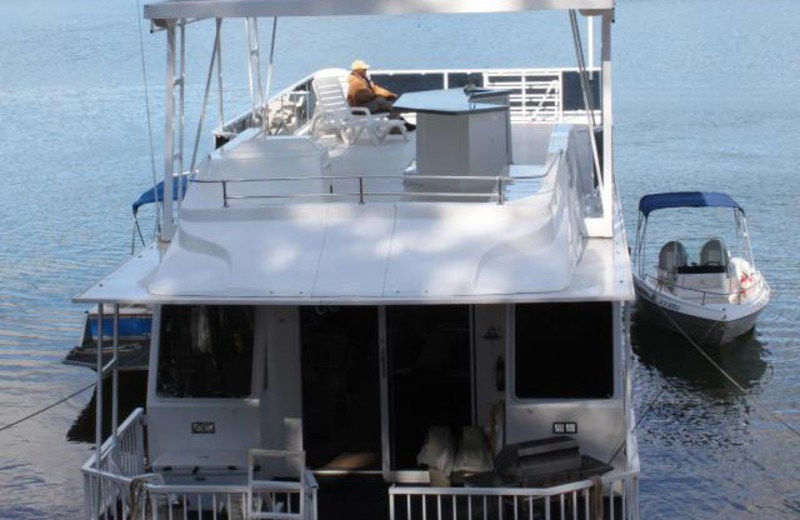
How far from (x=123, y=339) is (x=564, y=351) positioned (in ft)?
36.5

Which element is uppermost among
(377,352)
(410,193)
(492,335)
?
(410,193)

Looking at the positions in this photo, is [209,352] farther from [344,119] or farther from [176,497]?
[344,119]

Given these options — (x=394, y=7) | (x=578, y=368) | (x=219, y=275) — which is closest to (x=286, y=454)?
(x=219, y=275)

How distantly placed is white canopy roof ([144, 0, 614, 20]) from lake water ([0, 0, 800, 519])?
283 inches

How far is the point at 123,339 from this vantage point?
1961cm

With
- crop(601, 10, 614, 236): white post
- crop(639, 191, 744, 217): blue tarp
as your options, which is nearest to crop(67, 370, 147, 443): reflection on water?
crop(639, 191, 744, 217): blue tarp

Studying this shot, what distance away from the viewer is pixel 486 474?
941 centimetres

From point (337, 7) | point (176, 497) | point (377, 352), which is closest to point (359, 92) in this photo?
point (337, 7)

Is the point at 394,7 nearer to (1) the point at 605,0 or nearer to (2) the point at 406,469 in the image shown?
(1) the point at 605,0

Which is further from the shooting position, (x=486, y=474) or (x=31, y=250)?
(x=31, y=250)

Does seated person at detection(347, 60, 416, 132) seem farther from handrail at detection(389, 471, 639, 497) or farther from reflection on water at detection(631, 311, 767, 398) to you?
handrail at detection(389, 471, 639, 497)

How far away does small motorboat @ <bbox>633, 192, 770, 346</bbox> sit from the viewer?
67.6 ft

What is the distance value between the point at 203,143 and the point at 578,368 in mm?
28088

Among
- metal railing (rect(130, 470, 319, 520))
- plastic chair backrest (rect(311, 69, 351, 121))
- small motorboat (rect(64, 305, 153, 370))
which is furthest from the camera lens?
small motorboat (rect(64, 305, 153, 370))
